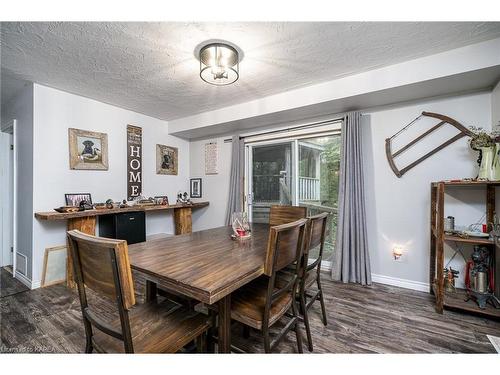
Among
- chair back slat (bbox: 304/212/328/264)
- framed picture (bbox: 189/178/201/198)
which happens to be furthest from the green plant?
framed picture (bbox: 189/178/201/198)

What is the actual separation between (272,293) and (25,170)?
3234 mm

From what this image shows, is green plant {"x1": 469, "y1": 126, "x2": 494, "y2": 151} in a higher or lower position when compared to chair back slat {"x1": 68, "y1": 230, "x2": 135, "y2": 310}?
higher

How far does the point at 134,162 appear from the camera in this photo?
11.5 ft

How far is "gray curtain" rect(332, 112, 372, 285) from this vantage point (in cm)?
261

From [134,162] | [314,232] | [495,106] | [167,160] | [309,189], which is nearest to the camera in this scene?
[314,232]

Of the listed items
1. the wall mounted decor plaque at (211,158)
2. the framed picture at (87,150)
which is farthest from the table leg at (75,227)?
the wall mounted decor plaque at (211,158)

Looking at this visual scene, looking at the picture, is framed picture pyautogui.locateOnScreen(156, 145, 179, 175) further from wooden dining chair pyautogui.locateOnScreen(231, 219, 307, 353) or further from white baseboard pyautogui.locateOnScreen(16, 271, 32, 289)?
wooden dining chair pyautogui.locateOnScreen(231, 219, 307, 353)

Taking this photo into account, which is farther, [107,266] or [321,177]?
[321,177]

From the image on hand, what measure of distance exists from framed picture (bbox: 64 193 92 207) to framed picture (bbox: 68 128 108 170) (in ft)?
1.16

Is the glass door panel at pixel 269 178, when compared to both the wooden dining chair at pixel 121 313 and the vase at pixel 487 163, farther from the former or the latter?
the wooden dining chair at pixel 121 313

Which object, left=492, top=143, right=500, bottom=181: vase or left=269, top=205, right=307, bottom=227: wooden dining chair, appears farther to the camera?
left=269, top=205, right=307, bottom=227: wooden dining chair

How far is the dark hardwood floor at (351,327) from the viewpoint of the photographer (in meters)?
1.59

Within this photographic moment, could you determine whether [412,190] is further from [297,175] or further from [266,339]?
[266,339]

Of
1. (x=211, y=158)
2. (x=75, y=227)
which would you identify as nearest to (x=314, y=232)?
→ (x=75, y=227)
